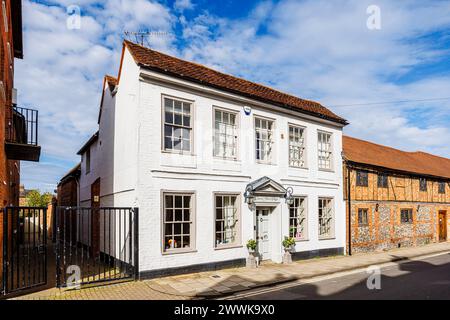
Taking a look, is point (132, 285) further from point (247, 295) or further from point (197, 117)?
point (197, 117)

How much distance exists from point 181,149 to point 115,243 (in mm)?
4321

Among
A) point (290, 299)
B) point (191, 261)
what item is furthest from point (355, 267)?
point (191, 261)

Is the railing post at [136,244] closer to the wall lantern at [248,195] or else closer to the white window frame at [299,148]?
the wall lantern at [248,195]

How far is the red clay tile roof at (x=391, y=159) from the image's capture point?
1975 centimetres

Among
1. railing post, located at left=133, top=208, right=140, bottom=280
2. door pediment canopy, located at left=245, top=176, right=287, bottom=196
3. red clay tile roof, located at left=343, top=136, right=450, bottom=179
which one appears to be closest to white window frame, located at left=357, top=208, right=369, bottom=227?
red clay tile roof, located at left=343, top=136, right=450, bottom=179

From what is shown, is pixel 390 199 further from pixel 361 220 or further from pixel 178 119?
pixel 178 119

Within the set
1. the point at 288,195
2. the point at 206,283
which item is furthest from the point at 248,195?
the point at 206,283

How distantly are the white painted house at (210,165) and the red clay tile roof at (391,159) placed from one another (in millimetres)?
3873

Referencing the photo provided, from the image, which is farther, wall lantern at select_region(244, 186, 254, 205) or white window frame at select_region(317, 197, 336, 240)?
white window frame at select_region(317, 197, 336, 240)

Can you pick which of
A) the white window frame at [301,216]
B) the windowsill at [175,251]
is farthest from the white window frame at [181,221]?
the white window frame at [301,216]

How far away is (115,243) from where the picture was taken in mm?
12406

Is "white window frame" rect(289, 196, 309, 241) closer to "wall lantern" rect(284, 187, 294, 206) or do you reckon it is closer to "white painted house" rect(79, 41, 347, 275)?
"white painted house" rect(79, 41, 347, 275)

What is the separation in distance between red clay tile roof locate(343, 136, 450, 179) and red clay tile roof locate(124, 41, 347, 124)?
3.58 meters

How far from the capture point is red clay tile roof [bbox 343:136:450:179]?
19.8 m
